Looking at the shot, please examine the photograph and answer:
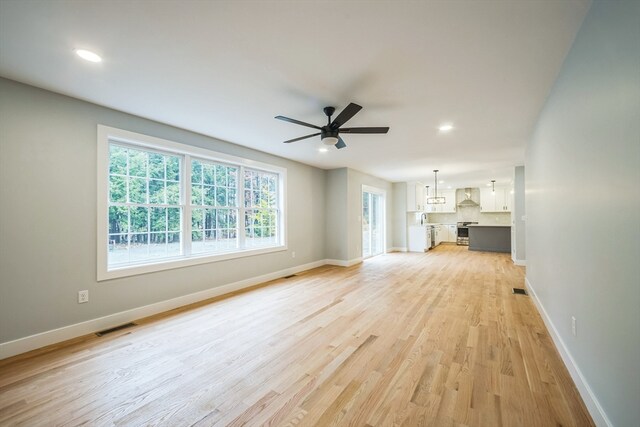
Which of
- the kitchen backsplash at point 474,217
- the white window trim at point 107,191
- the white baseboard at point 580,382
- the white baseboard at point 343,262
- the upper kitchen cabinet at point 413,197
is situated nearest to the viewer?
the white baseboard at point 580,382

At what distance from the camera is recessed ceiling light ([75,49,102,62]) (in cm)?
205

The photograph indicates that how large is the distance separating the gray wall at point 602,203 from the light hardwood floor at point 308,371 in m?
0.45

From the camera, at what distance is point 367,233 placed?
794cm

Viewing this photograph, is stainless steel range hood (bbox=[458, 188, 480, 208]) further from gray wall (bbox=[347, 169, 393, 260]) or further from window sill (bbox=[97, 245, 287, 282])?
window sill (bbox=[97, 245, 287, 282])

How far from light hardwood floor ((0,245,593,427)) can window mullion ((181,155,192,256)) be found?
0.89m

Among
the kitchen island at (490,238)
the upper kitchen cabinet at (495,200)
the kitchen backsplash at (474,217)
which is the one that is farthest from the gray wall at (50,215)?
the kitchen backsplash at (474,217)

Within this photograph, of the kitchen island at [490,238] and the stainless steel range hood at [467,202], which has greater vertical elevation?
the stainless steel range hood at [467,202]

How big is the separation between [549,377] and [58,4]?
4.18 meters

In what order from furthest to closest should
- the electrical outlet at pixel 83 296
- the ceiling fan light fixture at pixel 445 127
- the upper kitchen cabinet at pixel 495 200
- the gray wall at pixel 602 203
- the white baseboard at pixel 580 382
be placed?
the upper kitchen cabinet at pixel 495 200, the ceiling fan light fixture at pixel 445 127, the electrical outlet at pixel 83 296, the white baseboard at pixel 580 382, the gray wall at pixel 602 203

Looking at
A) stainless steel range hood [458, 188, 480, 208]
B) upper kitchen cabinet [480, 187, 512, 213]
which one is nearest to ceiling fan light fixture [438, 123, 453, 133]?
upper kitchen cabinet [480, 187, 512, 213]

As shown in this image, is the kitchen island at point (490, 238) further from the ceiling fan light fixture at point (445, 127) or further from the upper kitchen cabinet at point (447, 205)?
the ceiling fan light fixture at point (445, 127)

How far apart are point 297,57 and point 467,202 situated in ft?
37.4

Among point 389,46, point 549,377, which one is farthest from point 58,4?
point 549,377

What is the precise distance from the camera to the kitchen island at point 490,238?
8.87 metres
